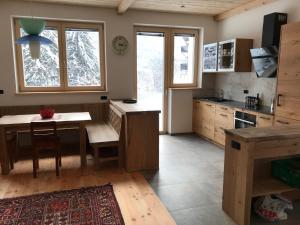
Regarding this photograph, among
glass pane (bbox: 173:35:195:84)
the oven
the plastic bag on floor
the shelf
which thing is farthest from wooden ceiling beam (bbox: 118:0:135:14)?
the plastic bag on floor

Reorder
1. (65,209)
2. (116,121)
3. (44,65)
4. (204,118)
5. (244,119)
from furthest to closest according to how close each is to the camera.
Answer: (204,118) < (44,65) < (244,119) < (116,121) < (65,209)

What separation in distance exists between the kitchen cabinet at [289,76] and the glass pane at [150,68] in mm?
2644

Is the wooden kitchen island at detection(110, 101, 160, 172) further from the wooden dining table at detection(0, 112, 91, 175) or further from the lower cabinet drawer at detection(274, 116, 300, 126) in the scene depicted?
the lower cabinet drawer at detection(274, 116, 300, 126)

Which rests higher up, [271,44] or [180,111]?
[271,44]

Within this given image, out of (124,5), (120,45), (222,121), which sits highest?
(124,5)

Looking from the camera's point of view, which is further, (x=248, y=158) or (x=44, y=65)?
(x=44, y=65)

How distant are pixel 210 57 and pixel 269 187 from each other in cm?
330

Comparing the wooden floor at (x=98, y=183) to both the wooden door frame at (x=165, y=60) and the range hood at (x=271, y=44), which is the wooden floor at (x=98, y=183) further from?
the range hood at (x=271, y=44)

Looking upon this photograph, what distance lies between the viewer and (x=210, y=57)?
5.19 meters

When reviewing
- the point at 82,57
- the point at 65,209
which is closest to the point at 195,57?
the point at 82,57

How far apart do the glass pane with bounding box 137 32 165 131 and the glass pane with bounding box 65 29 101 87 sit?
925 millimetres

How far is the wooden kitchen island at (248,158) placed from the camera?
7.17ft

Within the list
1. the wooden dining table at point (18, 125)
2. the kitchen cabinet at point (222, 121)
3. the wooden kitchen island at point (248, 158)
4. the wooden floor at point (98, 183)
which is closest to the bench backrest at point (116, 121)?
the wooden dining table at point (18, 125)

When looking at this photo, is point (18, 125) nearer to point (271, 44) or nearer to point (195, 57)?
point (271, 44)
